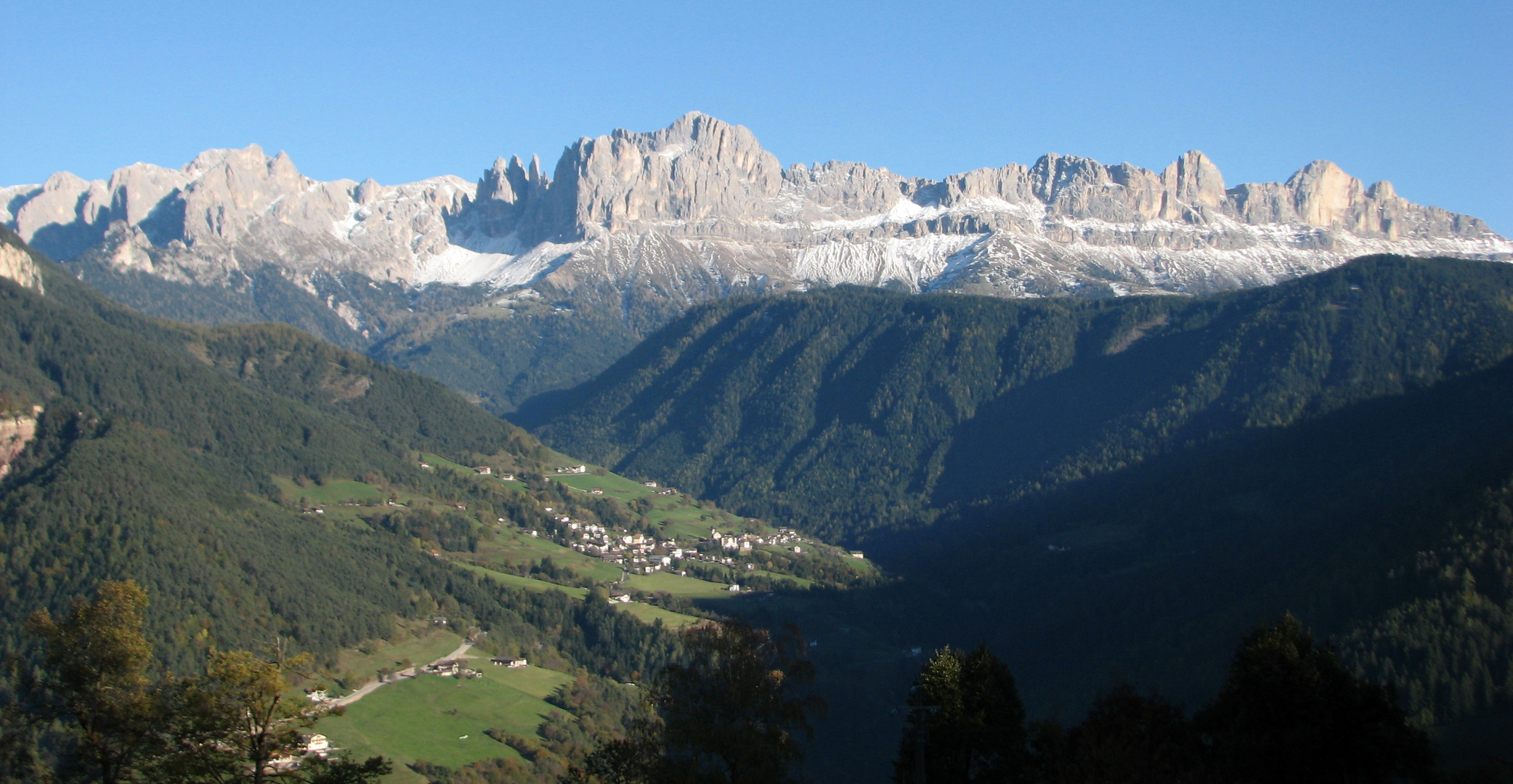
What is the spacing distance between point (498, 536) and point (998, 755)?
133 meters

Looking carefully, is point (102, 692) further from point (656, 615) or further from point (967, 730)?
point (656, 615)

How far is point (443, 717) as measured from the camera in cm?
9706

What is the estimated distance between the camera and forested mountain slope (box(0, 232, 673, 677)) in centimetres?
A: 10456

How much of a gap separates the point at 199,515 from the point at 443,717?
142ft

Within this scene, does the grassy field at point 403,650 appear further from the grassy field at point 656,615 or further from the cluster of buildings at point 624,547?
the cluster of buildings at point 624,547

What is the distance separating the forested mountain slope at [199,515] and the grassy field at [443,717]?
1054 centimetres

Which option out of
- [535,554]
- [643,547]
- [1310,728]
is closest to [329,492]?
[535,554]

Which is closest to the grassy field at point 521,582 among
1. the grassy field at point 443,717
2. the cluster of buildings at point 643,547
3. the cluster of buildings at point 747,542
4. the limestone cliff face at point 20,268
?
the cluster of buildings at point 643,547

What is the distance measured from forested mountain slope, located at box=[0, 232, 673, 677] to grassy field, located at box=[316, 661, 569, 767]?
10.5 m

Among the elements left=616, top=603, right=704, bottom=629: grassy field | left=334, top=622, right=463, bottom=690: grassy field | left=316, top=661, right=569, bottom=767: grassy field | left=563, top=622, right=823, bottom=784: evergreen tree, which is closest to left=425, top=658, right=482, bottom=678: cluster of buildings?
left=316, top=661, right=569, bottom=767: grassy field

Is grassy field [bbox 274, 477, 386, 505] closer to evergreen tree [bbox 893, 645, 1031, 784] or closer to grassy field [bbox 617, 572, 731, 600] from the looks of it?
grassy field [bbox 617, 572, 731, 600]

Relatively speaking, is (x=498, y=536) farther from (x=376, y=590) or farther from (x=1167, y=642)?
(x=1167, y=642)

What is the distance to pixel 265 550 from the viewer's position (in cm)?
12138

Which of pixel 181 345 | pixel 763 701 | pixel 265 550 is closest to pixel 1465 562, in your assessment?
pixel 763 701
